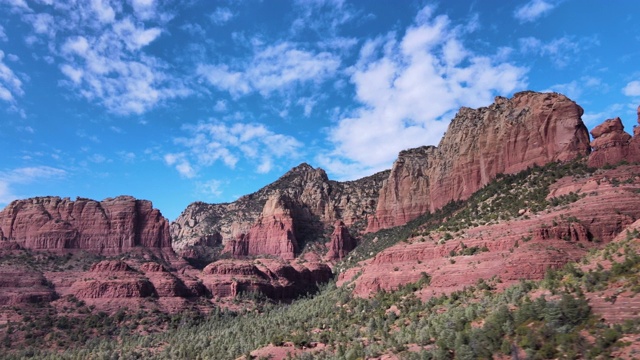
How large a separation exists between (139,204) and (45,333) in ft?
193

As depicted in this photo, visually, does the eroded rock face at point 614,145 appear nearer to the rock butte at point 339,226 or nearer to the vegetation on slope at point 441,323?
the rock butte at point 339,226

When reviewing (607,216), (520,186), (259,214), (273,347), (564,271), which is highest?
(259,214)

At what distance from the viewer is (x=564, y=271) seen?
33.5 metres

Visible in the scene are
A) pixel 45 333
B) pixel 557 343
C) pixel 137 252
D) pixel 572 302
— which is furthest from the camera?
pixel 137 252

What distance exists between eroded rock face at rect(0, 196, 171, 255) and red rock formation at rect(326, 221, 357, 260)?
44.7m

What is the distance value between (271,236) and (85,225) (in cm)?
5141

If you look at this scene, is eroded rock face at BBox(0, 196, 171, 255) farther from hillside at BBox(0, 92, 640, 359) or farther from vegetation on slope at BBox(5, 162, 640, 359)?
vegetation on slope at BBox(5, 162, 640, 359)

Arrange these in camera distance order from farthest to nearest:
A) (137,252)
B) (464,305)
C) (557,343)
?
(137,252)
(464,305)
(557,343)

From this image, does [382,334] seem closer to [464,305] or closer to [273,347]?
[464,305]

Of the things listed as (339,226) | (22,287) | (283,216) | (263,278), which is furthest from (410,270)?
(283,216)

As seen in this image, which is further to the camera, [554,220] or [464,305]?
[554,220]

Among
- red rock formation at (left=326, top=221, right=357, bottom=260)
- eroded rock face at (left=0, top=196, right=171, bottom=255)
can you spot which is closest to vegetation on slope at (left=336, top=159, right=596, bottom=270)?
red rock formation at (left=326, top=221, right=357, bottom=260)

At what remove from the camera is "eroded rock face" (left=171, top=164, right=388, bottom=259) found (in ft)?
461

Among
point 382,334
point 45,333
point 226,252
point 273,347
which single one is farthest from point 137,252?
point 382,334
